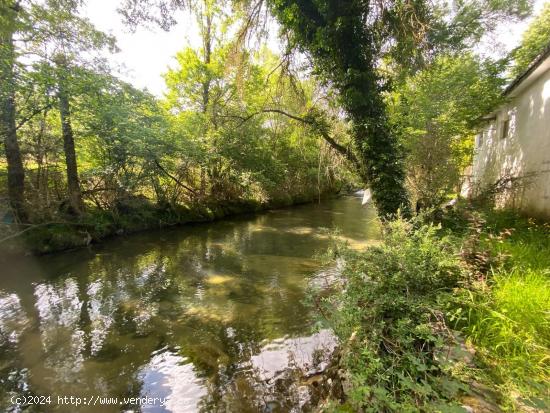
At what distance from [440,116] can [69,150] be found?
12.7m

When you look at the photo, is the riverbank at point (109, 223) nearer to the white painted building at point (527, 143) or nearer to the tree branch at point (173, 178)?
the tree branch at point (173, 178)

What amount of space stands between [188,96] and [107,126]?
701 centimetres

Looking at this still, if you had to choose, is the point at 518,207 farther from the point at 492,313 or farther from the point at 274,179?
the point at 274,179

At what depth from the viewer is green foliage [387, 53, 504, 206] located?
835 centimetres

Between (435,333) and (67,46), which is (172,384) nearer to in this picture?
(435,333)

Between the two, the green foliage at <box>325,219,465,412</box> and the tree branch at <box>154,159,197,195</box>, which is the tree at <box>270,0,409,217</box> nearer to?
the green foliage at <box>325,219,465,412</box>

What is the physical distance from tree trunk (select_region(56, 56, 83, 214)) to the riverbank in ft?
1.96

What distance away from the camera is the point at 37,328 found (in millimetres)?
4691

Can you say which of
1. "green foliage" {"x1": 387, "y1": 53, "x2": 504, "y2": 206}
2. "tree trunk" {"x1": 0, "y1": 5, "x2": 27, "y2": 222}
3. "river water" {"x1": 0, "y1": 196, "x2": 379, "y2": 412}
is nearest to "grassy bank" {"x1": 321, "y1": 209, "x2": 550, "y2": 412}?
"river water" {"x1": 0, "y1": 196, "x2": 379, "y2": 412}

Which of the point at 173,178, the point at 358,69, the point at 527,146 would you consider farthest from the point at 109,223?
the point at 527,146

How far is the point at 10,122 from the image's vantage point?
7.45 m

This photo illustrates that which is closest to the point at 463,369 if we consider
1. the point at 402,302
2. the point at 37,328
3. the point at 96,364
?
the point at 402,302

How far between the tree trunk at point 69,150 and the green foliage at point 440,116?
10.1 m

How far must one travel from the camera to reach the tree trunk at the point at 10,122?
650 cm
